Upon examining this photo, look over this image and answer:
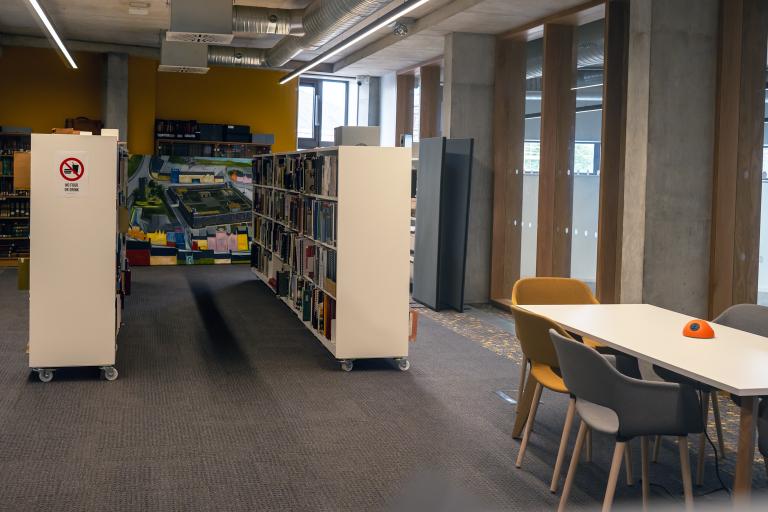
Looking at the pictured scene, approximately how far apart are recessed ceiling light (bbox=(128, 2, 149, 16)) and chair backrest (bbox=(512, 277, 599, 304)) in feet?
24.7

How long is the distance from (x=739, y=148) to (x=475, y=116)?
439cm

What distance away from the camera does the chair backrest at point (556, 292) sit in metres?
5.56

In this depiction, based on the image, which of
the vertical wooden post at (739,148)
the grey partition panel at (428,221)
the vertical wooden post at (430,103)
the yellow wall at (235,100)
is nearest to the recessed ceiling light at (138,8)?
the yellow wall at (235,100)

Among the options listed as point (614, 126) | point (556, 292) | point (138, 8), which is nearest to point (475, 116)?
point (614, 126)

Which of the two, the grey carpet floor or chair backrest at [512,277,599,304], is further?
chair backrest at [512,277,599,304]

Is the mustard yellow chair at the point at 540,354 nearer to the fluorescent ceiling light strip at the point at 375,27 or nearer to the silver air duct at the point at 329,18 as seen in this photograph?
the fluorescent ceiling light strip at the point at 375,27

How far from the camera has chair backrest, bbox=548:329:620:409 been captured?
12.0ft

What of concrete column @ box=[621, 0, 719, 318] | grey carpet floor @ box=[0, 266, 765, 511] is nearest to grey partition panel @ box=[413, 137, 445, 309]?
grey carpet floor @ box=[0, 266, 765, 511]

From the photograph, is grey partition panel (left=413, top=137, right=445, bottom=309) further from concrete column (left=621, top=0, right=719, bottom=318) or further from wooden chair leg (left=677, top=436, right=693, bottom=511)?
wooden chair leg (left=677, top=436, right=693, bottom=511)

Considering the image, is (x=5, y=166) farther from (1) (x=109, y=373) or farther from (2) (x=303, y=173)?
(1) (x=109, y=373)

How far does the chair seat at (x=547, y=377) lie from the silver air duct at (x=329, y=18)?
4387 mm

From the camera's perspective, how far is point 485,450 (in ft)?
16.7

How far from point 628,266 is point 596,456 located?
7.49ft

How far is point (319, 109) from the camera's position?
672 inches
